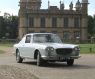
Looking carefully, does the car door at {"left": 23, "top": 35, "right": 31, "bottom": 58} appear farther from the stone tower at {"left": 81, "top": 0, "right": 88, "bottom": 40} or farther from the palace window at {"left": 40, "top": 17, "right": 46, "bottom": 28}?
the palace window at {"left": 40, "top": 17, "right": 46, "bottom": 28}

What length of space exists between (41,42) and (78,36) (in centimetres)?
11357

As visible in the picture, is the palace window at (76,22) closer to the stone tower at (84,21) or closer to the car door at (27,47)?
the stone tower at (84,21)

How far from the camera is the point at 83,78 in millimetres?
16297

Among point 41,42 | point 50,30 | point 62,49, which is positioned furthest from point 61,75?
point 50,30

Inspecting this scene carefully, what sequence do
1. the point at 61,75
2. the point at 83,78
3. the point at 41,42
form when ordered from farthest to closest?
the point at 41,42 → the point at 61,75 → the point at 83,78

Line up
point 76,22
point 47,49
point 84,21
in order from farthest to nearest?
point 76,22 < point 84,21 < point 47,49

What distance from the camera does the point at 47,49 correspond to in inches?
868

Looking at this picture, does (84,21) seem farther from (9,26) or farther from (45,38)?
(45,38)

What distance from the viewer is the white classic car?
22.1 meters

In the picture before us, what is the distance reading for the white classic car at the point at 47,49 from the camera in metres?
22.1

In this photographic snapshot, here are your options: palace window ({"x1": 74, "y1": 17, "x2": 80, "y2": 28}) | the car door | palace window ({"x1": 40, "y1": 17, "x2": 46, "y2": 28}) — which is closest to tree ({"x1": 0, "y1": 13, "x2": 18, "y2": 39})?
palace window ({"x1": 40, "y1": 17, "x2": 46, "y2": 28})

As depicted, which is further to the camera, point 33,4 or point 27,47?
point 33,4

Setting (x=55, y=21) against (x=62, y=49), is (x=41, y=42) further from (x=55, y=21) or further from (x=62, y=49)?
(x=55, y=21)

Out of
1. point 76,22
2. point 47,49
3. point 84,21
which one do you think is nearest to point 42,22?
point 76,22
